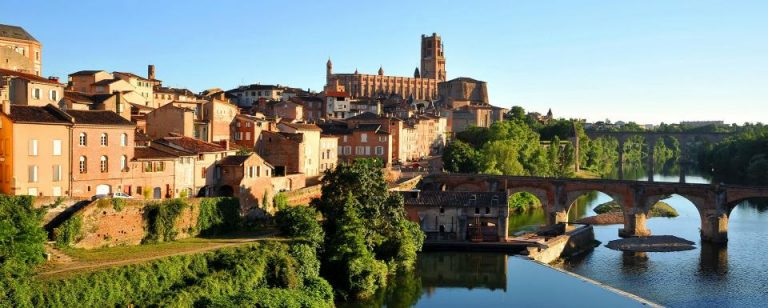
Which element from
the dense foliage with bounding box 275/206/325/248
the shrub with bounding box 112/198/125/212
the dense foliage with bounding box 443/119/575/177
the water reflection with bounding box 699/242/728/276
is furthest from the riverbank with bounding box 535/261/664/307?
the dense foliage with bounding box 443/119/575/177

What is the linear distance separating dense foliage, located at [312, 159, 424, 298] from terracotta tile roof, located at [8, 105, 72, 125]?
37.8 feet

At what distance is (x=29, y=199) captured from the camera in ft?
81.9

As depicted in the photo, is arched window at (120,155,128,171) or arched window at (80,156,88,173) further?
arched window at (120,155,128,171)

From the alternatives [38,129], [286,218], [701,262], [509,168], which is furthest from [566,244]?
[38,129]

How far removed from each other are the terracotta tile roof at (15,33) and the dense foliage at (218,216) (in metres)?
28.8

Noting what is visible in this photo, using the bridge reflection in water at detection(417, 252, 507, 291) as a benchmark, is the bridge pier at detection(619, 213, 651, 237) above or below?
above

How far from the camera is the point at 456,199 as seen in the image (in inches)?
1711

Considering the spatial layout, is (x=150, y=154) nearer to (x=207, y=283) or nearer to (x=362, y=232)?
(x=362, y=232)

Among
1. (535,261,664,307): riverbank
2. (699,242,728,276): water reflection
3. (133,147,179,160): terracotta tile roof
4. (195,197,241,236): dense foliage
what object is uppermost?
(133,147,179,160): terracotta tile roof

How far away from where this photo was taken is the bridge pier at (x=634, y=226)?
48969 millimetres

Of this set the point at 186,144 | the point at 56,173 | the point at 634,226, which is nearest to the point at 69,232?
the point at 56,173

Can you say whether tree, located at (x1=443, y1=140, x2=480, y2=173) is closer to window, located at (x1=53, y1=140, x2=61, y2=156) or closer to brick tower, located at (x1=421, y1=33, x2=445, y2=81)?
window, located at (x1=53, y1=140, x2=61, y2=156)

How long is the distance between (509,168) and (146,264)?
1799 inches

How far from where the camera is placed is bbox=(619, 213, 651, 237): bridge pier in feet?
161
